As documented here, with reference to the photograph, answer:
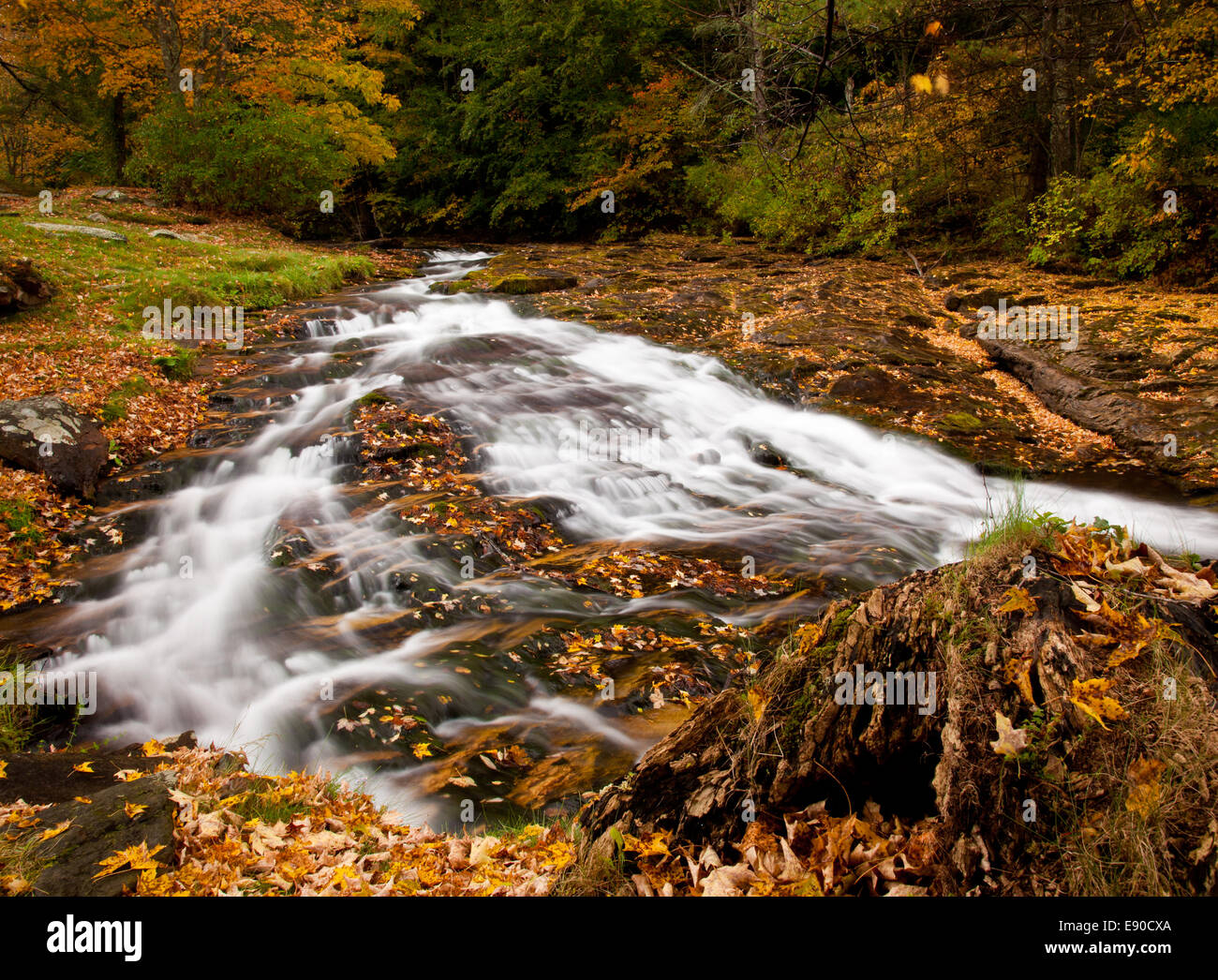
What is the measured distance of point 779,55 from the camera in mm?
3250

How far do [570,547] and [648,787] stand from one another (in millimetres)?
4656

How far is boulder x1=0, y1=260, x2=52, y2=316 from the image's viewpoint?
32.0 feet

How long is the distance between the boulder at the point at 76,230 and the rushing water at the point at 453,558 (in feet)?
17.2

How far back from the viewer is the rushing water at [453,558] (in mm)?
5092

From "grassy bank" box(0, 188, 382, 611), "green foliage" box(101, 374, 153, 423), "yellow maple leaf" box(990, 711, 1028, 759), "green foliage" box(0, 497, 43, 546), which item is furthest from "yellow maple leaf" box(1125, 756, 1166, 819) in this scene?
"green foliage" box(101, 374, 153, 423)

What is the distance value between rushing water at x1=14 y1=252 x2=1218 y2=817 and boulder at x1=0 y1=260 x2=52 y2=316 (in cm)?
336

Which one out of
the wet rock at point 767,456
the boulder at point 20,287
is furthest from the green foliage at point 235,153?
the wet rock at point 767,456

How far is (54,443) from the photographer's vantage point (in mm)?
7352

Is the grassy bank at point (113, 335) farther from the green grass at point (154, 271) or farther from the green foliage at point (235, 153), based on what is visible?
the green foliage at point (235, 153)

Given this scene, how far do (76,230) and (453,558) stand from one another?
1307 centimetres

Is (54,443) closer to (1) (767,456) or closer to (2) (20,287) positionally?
(2) (20,287)

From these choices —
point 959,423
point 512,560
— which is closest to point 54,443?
point 512,560

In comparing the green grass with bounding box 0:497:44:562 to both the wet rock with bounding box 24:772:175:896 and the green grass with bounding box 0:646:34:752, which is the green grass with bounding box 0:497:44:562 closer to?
the green grass with bounding box 0:646:34:752
